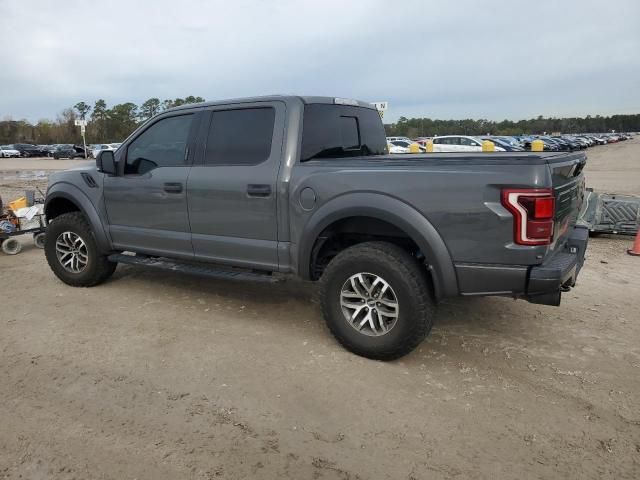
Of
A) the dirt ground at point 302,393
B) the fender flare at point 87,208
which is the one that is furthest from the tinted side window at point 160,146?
the dirt ground at point 302,393

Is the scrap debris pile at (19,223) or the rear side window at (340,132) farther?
the scrap debris pile at (19,223)

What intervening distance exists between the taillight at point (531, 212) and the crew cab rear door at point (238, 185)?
5.86 ft

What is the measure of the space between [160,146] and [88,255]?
1524mm

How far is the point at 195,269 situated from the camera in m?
4.43

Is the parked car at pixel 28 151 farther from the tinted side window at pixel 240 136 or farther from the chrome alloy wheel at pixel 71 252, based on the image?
the tinted side window at pixel 240 136

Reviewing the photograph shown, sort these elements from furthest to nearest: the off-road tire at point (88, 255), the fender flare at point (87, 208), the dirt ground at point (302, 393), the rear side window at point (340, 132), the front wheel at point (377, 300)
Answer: the off-road tire at point (88, 255) < the fender flare at point (87, 208) < the rear side window at point (340, 132) < the front wheel at point (377, 300) < the dirt ground at point (302, 393)

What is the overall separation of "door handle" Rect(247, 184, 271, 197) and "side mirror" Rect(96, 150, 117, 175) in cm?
169

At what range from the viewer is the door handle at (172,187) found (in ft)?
14.6

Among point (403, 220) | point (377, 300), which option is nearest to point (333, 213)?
point (403, 220)

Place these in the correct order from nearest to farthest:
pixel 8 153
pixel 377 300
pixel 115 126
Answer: pixel 377 300 → pixel 8 153 → pixel 115 126

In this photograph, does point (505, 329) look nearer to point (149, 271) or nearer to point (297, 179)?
point (297, 179)

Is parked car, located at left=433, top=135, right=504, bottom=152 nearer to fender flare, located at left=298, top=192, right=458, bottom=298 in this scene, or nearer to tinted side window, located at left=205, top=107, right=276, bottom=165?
tinted side window, located at left=205, top=107, right=276, bottom=165

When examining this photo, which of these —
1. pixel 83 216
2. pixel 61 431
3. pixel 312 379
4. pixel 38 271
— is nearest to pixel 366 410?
pixel 312 379

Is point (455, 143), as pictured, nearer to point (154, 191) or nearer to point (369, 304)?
point (154, 191)
